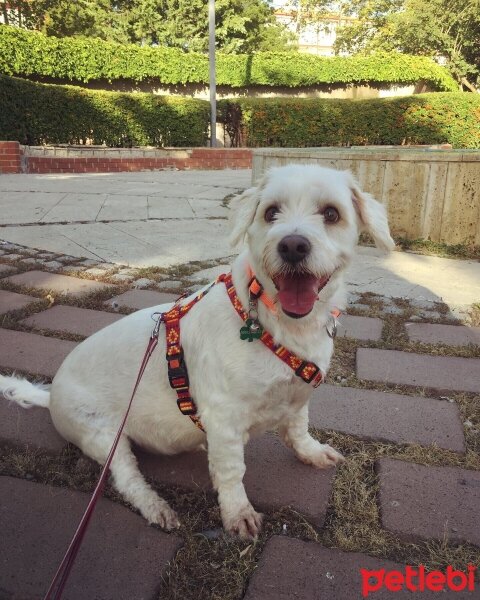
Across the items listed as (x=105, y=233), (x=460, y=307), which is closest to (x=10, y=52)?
(x=105, y=233)

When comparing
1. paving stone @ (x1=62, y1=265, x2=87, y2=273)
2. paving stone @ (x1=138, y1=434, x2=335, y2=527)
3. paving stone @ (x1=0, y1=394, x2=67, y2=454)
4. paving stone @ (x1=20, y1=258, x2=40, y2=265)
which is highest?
paving stone @ (x1=20, y1=258, x2=40, y2=265)

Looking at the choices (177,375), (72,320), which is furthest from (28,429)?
(72,320)

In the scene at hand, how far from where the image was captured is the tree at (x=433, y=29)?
2850 cm

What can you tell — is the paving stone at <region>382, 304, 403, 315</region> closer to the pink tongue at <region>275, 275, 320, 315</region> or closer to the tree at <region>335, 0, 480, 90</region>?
the pink tongue at <region>275, 275, 320, 315</region>

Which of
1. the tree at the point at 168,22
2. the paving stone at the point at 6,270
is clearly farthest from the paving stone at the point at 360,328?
the tree at the point at 168,22

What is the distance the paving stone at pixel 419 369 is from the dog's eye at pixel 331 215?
1235mm

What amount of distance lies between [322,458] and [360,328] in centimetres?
150

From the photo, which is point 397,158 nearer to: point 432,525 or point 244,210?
point 244,210

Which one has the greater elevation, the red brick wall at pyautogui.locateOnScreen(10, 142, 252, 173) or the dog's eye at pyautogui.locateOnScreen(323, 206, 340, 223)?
the dog's eye at pyautogui.locateOnScreen(323, 206, 340, 223)

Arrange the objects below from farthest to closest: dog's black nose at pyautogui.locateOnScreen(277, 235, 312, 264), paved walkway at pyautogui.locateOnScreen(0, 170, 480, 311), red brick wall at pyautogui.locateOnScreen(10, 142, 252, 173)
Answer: red brick wall at pyautogui.locateOnScreen(10, 142, 252, 173)
paved walkway at pyautogui.locateOnScreen(0, 170, 480, 311)
dog's black nose at pyautogui.locateOnScreen(277, 235, 312, 264)

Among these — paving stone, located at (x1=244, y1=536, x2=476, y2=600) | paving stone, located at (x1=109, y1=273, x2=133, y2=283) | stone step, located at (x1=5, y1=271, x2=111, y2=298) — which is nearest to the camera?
paving stone, located at (x1=244, y1=536, x2=476, y2=600)

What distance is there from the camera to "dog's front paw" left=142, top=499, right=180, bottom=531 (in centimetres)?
177

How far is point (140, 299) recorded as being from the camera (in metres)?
3.89

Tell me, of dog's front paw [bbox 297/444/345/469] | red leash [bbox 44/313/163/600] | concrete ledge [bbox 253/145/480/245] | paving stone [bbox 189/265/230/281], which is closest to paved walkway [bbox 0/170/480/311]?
paving stone [bbox 189/265/230/281]
